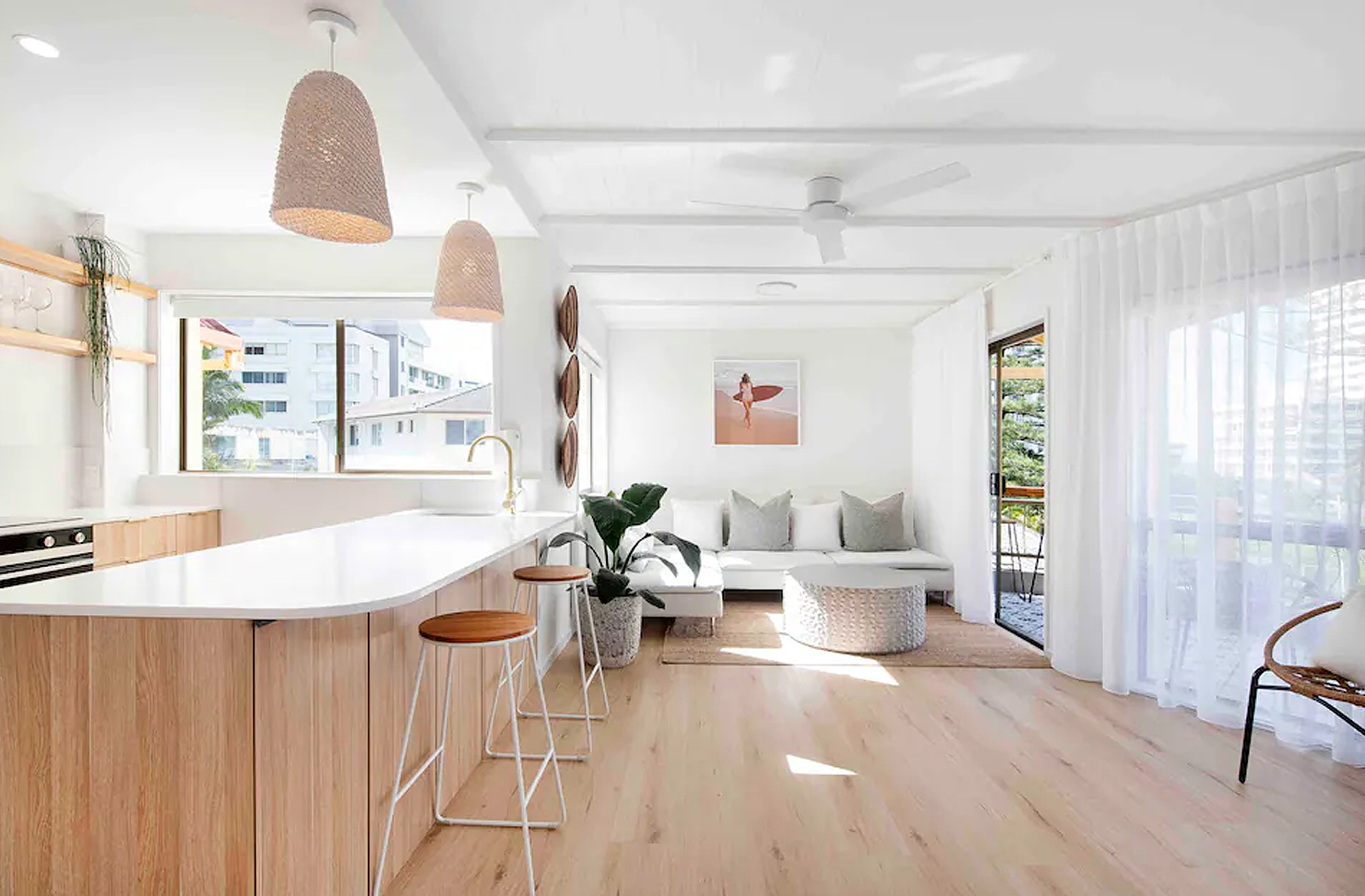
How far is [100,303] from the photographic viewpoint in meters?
3.64

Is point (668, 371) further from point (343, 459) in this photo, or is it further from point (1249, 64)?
point (1249, 64)

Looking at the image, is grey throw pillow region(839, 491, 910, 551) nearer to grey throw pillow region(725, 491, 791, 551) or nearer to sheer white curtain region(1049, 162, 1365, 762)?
grey throw pillow region(725, 491, 791, 551)

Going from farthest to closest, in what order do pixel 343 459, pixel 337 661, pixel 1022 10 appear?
pixel 343 459
pixel 1022 10
pixel 337 661

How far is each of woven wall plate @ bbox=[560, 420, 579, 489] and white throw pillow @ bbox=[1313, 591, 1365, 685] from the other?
3.43 m

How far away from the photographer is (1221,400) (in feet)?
10.7

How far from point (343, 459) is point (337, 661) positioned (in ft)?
8.34

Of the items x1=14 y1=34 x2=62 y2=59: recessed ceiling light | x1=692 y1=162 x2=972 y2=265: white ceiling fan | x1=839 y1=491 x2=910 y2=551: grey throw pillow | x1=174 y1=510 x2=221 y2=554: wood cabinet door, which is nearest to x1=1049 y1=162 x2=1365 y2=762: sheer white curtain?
x1=692 y1=162 x2=972 y2=265: white ceiling fan

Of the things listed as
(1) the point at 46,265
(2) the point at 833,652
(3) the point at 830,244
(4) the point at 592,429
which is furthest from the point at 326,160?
(4) the point at 592,429

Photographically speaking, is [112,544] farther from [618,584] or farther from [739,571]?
[739,571]

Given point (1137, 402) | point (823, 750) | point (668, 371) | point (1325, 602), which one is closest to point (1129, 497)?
point (1137, 402)

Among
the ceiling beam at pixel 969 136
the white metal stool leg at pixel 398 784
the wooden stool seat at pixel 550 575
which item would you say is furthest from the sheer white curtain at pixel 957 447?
the white metal stool leg at pixel 398 784

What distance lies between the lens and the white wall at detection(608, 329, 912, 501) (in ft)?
22.0

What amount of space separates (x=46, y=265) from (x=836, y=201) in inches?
138

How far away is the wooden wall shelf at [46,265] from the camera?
10.3 ft
